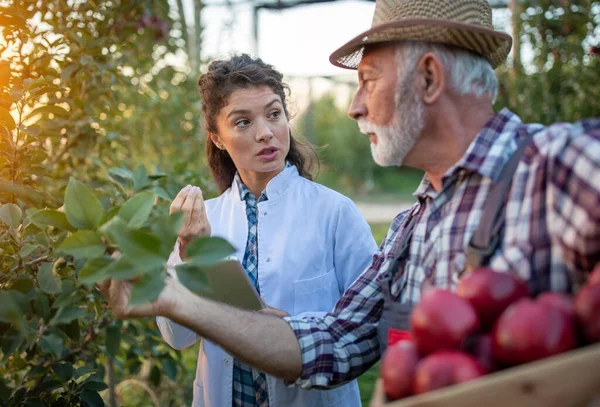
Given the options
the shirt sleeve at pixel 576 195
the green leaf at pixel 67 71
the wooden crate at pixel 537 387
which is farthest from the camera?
the green leaf at pixel 67 71

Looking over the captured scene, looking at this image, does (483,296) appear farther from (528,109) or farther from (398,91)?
(528,109)

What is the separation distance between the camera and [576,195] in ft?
3.32

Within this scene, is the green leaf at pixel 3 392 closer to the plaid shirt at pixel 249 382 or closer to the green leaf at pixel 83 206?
the green leaf at pixel 83 206

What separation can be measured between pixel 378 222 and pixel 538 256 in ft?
31.5

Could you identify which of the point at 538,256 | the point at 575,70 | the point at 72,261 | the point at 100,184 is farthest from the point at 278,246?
the point at 575,70

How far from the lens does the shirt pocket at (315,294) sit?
191 cm

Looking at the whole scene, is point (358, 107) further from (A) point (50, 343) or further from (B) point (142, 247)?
(A) point (50, 343)

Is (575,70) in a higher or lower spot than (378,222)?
higher

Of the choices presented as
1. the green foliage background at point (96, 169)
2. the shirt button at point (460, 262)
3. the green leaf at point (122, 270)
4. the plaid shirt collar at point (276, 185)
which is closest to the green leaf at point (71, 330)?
the green foliage background at point (96, 169)

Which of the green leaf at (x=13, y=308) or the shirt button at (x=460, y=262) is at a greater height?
the shirt button at (x=460, y=262)

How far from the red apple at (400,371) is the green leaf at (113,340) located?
1.05 m

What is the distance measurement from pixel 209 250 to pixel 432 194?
604 mm

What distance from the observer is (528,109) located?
475 centimetres

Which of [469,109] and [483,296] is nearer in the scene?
[483,296]
